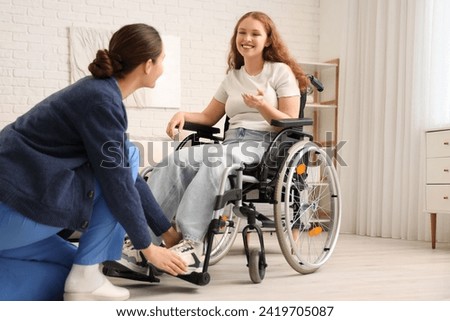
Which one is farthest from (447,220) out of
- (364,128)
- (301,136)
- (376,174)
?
(301,136)

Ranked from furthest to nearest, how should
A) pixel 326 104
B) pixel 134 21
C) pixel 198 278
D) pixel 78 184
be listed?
pixel 326 104 → pixel 134 21 → pixel 198 278 → pixel 78 184

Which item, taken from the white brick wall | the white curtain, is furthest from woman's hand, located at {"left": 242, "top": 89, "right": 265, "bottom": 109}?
the white brick wall

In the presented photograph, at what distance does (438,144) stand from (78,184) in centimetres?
249

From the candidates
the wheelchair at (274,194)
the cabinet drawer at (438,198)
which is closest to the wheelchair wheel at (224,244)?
the wheelchair at (274,194)

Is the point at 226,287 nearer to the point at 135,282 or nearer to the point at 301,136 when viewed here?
the point at 135,282

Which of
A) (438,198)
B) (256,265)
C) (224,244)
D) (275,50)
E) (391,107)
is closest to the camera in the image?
(256,265)

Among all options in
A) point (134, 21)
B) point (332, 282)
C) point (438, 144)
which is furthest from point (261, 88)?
point (134, 21)

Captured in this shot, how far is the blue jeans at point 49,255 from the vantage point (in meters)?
1.65

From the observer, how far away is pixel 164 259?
67.9 inches

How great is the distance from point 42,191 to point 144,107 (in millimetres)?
3234

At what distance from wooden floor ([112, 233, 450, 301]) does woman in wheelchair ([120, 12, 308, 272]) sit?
0.18 metres

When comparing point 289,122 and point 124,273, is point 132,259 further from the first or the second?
point 289,122

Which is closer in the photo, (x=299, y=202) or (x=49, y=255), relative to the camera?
(x=49, y=255)
